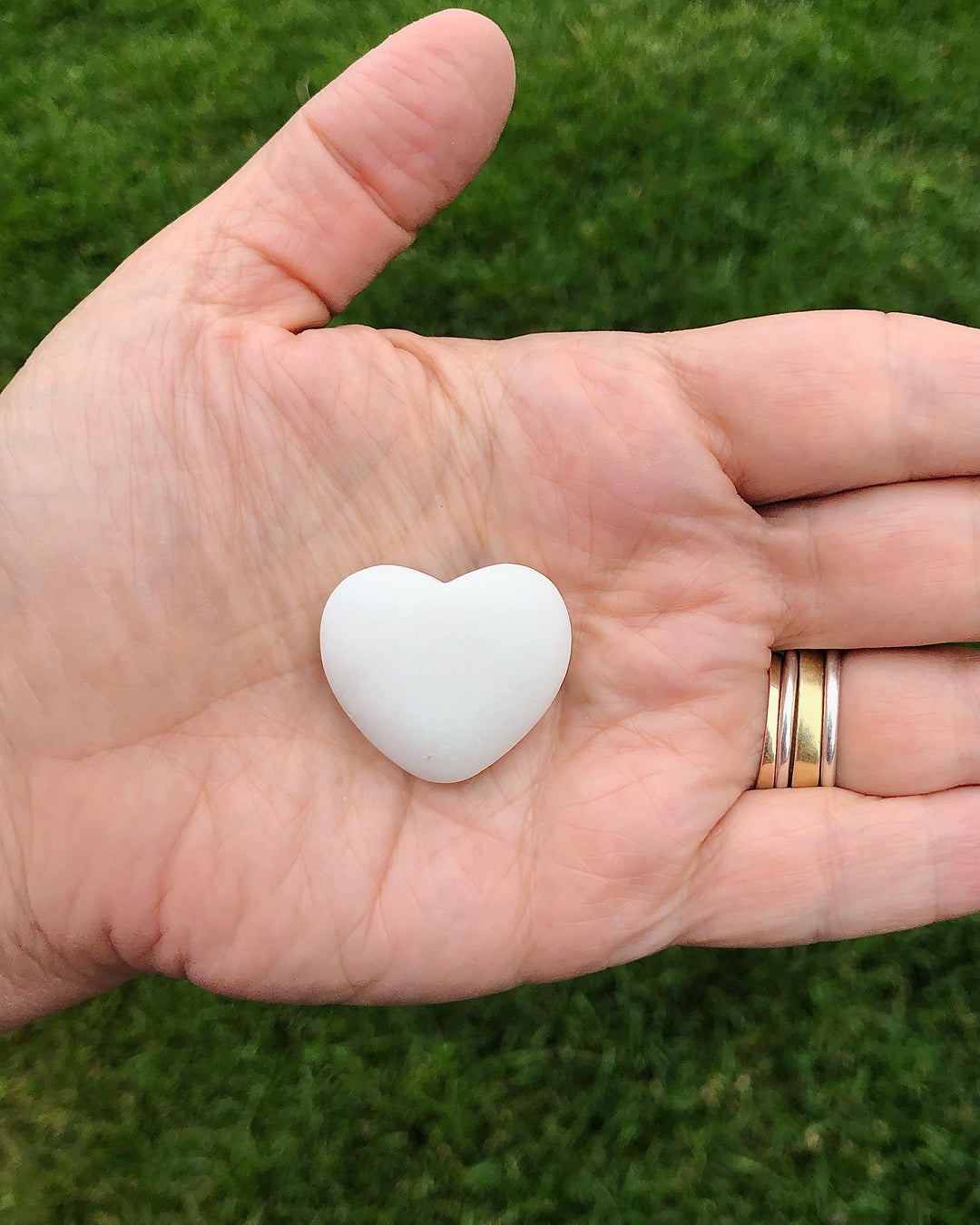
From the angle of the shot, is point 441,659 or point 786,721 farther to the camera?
point 786,721

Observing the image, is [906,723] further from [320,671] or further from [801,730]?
[320,671]

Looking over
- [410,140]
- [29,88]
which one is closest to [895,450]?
[410,140]

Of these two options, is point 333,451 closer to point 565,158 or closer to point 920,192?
point 565,158

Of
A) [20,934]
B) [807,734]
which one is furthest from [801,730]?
[20,934]

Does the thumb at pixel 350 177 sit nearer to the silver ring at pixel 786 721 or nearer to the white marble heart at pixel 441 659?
the white marble heart at pixel 441 659

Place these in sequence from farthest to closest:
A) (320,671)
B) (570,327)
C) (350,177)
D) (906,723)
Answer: (570,327) < (906,723) < (320,671) < (350,177)

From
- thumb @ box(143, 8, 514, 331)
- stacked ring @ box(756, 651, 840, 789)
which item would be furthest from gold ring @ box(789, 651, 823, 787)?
thumb @ box(143, 8, 514, 331)
